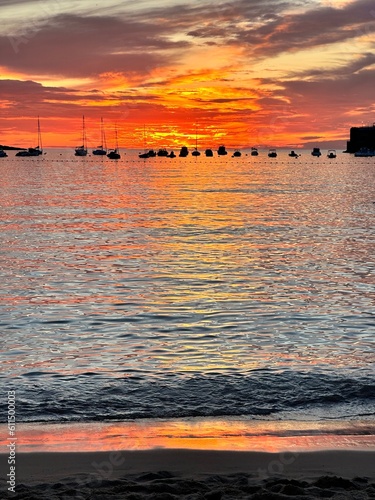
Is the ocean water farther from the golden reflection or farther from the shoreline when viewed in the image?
the shoreline

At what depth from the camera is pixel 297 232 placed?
4950cm

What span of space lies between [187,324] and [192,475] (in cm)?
1104

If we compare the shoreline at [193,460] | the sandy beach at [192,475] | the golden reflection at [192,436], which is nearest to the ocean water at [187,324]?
the golden reflection at [192,436]

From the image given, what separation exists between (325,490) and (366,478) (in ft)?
2.62

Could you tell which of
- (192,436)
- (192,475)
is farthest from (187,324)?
(192,475)

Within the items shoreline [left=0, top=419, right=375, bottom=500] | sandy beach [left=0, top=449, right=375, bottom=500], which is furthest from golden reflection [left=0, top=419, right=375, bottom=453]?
sandy beach [left=0, top=449, right=375, bottom=500]

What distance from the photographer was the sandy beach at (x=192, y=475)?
9.20 metres

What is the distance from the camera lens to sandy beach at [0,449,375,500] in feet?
30.2

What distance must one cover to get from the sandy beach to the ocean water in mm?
2382

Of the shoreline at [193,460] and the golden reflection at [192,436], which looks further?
the golden reflection at [192,436]

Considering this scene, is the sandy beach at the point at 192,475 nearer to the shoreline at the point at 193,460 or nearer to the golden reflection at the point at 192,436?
the shoreline at the point at 193,460

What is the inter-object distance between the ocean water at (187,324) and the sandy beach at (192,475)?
93.8 inches

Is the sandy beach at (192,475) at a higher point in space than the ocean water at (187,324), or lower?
higher

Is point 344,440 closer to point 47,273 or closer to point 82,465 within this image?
point 82,465
